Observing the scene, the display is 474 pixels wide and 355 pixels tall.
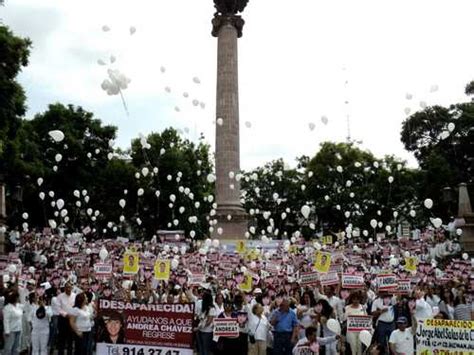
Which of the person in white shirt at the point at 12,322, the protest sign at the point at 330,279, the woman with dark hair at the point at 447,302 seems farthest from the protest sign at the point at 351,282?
the person in white shirt at the point at 12,322

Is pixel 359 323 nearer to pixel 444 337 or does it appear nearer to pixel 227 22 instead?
pixel 444 337

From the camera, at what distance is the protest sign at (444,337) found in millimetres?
9766

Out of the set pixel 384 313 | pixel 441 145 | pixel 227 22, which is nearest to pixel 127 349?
pixel 384 313

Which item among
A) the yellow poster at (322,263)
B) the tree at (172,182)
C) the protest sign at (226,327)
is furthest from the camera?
the tree at (172,182)

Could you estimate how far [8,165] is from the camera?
38.7 meters

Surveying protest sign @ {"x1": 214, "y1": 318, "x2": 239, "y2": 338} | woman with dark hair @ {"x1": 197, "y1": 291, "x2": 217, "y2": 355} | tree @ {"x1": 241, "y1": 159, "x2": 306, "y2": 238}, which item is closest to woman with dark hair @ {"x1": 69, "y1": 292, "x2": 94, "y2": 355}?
woman with dark hair @ {"x1": 197, "y1": 291, "x2": 217, "y2": 355}

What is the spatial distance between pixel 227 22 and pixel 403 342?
32.3 metres

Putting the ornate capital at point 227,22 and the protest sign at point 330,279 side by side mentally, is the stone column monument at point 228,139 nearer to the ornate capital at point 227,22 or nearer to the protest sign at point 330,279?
the ornate capital at point 227,22

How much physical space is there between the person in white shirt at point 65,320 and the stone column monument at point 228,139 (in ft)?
75.3

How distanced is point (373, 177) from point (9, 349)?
2224 inches

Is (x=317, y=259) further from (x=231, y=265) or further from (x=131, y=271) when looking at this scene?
(x=231, y=265)

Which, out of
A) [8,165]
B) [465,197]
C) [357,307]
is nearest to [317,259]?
[357,307]

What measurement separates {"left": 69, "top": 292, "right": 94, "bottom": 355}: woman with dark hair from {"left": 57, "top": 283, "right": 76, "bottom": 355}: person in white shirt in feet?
1.89

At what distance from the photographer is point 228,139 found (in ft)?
129
